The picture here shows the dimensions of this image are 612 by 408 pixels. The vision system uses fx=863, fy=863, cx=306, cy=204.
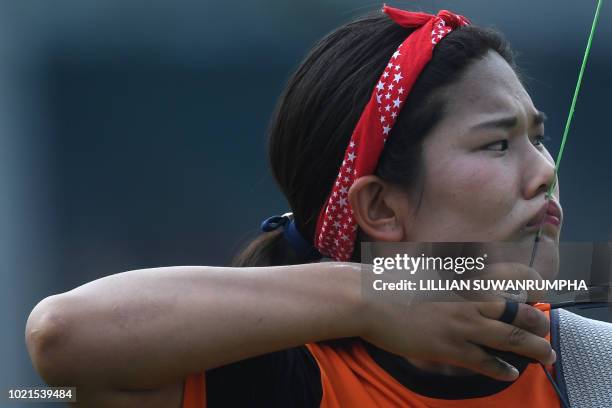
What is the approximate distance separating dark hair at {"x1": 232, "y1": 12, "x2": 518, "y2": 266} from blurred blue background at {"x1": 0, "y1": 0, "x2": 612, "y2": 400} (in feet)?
5.51

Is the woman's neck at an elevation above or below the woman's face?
below

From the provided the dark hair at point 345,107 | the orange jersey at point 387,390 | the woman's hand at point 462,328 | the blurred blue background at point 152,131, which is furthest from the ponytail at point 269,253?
the blurred blue background at point 152,131

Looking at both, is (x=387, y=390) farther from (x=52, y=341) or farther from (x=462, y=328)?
(x=52, y=341)

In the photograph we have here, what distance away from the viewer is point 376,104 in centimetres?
147

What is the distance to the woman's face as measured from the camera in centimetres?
140

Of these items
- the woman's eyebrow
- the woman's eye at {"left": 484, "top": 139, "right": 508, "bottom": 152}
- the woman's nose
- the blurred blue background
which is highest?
the woman's eyebrow

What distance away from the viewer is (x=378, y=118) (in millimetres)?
1468

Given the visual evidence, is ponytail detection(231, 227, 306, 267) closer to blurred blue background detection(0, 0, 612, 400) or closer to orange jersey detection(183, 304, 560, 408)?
orange jersey detection(183, 304, 560, 408)

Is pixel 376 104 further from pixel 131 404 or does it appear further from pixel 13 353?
pixel 13 353

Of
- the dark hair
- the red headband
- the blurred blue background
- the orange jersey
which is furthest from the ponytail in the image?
the blurred blue background

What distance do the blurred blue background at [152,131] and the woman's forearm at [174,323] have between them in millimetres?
1961

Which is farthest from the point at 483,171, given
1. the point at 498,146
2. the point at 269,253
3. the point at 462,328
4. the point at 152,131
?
the point at 152,131

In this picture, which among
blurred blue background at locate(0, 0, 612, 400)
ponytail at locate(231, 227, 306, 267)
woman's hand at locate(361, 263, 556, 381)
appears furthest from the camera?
blurred blue background at locate(0, 0, 612, 400)

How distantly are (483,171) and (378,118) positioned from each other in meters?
0.20
